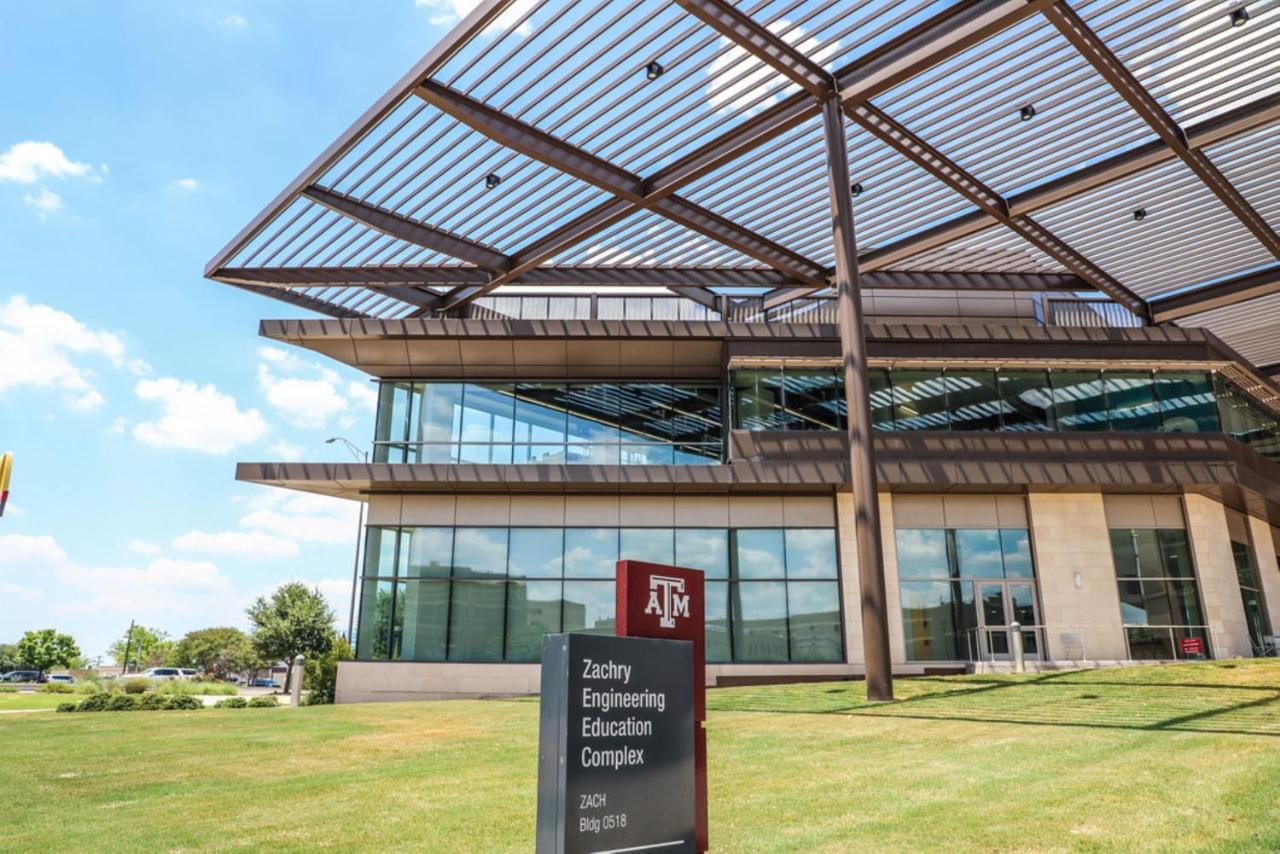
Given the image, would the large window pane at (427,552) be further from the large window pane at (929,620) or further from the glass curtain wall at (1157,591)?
the glass curtain wall at (1157,591)

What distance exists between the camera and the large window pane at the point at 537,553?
87.7 ft

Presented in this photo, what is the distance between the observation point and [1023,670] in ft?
75.6

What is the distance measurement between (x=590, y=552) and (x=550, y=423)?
460cm

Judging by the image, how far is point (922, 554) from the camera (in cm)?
2602

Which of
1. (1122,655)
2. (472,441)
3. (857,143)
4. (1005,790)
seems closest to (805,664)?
(1122,655)

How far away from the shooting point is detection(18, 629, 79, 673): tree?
369 ft

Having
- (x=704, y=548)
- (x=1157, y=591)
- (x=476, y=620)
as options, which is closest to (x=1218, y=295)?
(x=1157, y=591)

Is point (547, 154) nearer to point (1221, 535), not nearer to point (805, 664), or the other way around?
point (805, 664)

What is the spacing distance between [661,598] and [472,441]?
23770 millimetres

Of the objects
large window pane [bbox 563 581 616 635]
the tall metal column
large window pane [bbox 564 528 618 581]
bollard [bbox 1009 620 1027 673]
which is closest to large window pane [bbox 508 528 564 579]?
large window pane [bbox 564 528 618 581]

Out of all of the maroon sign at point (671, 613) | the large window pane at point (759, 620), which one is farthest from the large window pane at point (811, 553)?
the maroon sign at point (671, 613)

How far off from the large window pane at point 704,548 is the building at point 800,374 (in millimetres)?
99

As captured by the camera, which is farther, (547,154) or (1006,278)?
(1006,278)

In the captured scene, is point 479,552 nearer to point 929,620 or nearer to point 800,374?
point 800,374
